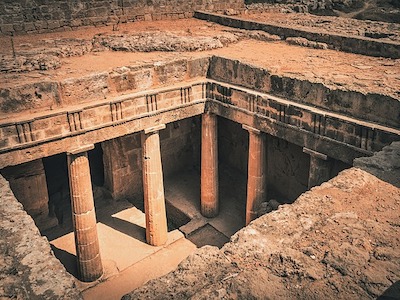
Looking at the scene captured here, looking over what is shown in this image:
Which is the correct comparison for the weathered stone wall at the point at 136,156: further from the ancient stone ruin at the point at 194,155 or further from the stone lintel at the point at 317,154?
the stone lintel at the point at 317,154

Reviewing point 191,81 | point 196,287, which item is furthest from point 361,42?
point 196,287

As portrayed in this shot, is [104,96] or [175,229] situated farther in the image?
[175,229]

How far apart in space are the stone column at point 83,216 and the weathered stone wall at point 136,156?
3290 millimetres

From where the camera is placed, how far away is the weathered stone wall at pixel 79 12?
37.7 ft

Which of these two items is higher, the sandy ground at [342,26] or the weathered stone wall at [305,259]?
the sandy ground at [342,26]

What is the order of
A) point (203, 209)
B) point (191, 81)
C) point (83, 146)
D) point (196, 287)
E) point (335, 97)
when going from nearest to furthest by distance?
point (196, 287)
point (335, 97)
point (83, 146)
point (191, 81)
point (203, 209)

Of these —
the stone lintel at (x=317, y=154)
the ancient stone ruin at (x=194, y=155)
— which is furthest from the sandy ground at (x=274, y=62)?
the stone lintel at (x=317, y=154)

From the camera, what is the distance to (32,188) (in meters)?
10.0

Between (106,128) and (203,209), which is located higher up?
(106,128)

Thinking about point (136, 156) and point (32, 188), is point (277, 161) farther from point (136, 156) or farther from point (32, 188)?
point (32, 188)

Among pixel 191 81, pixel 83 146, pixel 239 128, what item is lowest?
pixel 239 128

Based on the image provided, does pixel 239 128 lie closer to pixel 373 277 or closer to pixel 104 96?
pixel 104 96

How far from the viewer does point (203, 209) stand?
1093cm

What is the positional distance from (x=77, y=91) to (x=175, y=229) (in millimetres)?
5109
